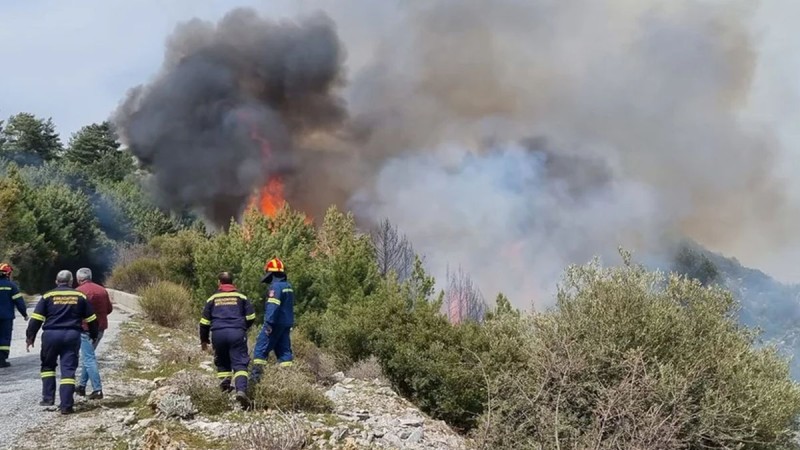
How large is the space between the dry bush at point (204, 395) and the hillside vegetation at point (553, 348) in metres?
2.94

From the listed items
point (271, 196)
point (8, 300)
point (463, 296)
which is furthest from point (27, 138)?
point (8, 300)

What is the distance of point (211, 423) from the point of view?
7188 mm

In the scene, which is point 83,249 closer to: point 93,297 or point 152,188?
point 152,188

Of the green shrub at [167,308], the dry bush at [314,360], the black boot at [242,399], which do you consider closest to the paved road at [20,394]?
the black boot at [242,399]

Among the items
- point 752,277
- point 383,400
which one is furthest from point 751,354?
point 752,277

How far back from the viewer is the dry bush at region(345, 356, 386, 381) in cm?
1300

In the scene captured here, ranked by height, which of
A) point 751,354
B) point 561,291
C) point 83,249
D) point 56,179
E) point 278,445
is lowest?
point 278,445

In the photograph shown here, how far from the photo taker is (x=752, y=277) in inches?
3388

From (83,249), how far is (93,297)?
106 feet

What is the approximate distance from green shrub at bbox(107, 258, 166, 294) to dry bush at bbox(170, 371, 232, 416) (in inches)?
770

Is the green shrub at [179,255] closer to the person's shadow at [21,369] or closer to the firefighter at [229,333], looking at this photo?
the person's shadow at [21,369]

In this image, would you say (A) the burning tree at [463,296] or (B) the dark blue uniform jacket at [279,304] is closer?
(B) the dark blue uniform jacket at [279,304]

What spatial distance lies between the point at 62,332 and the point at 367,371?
21.1ft

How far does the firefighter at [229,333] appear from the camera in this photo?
766cm
